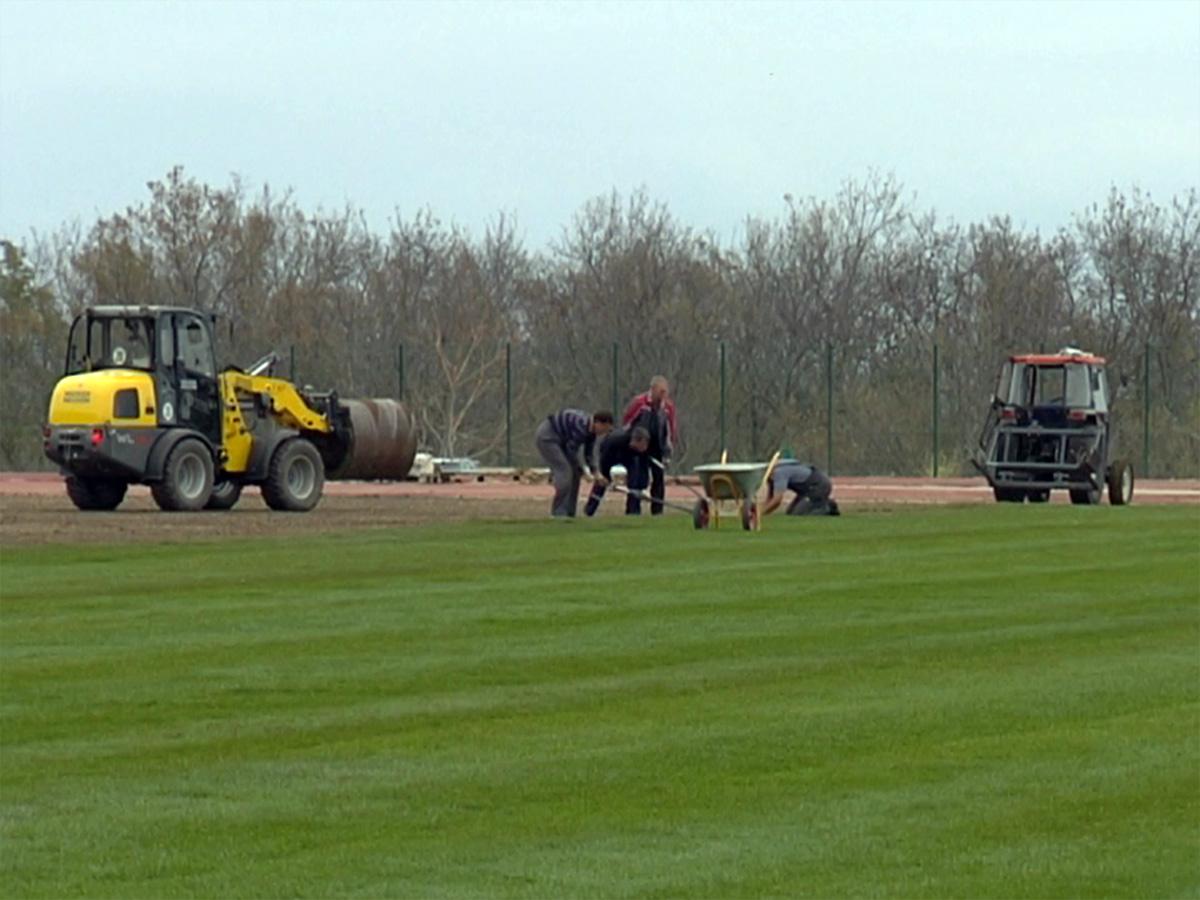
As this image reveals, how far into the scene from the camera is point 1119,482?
3881 cm

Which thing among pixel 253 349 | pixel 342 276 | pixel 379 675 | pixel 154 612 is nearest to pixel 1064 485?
pixel 154 612

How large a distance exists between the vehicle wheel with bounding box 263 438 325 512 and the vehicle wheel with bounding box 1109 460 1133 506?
1092 centimetres

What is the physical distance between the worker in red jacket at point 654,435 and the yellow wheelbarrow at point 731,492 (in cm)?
219

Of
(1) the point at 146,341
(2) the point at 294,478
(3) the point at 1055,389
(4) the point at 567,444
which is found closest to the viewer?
(4) the point at 567,444

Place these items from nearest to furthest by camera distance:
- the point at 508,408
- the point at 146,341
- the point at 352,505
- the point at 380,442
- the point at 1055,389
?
1. the point at 146,341
2. the point at 352,505
3. the point at 1055,389
4. the point at 380,442
5. the point at 508,408

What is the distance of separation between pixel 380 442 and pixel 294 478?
30.7ft

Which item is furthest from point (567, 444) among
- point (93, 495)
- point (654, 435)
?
point (93, 495)

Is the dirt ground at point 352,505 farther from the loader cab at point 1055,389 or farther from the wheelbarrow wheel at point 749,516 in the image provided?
the wheelbarrow wheel at point 749,516

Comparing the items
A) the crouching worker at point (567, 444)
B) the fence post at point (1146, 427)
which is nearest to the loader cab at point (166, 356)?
the crouching worker at point (567, 444)

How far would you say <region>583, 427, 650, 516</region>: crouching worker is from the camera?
3200 centimetres

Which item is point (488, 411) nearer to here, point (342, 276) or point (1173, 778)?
point (342, 276)

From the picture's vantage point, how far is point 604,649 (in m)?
16.9

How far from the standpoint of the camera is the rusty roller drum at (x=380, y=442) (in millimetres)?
43750

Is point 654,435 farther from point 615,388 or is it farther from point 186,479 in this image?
point 615,388
